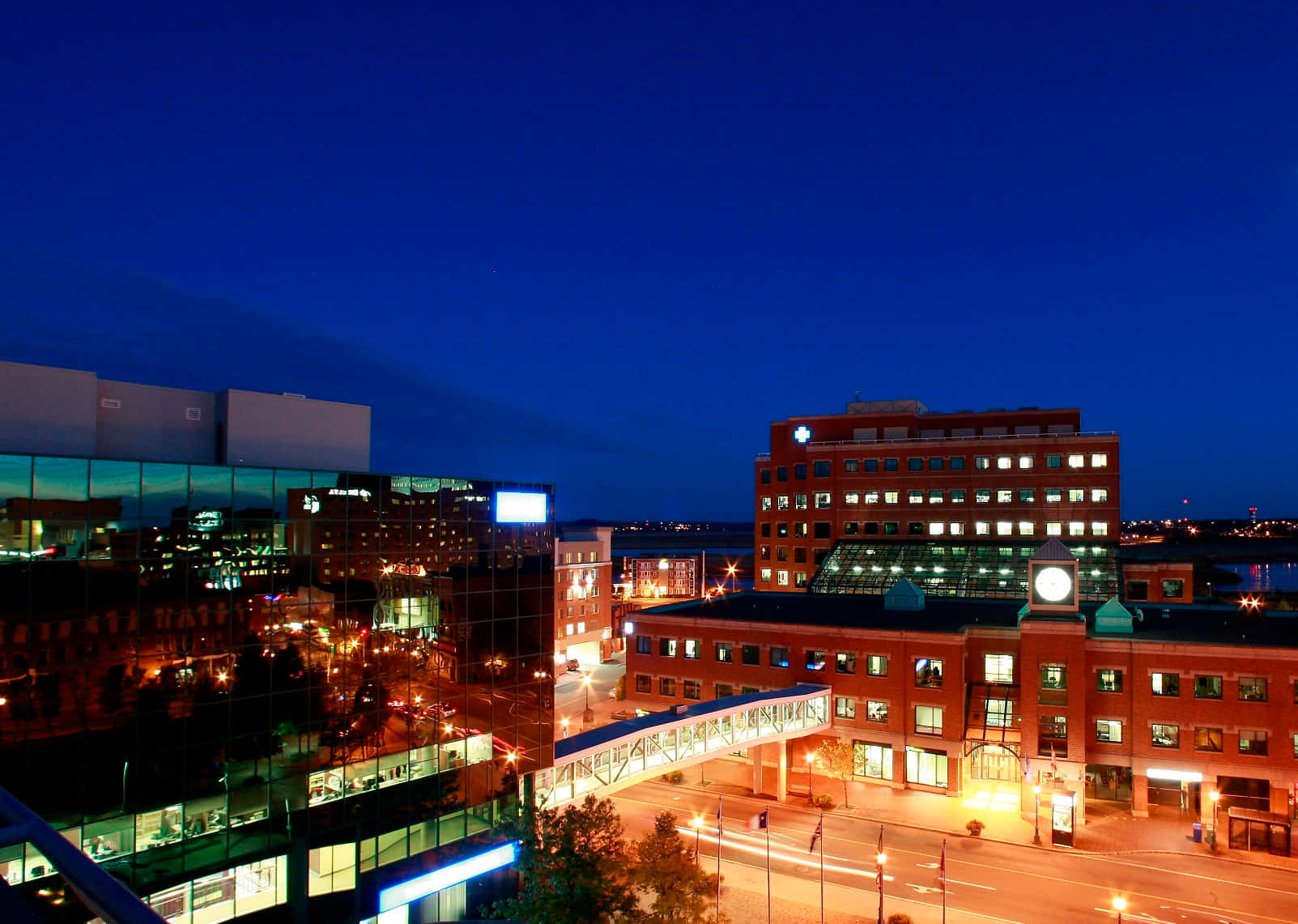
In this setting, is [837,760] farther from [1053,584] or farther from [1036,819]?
[1053,584]

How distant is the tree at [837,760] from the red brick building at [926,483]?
35.9 metres

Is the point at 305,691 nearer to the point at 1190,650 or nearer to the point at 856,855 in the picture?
the point at 856,855

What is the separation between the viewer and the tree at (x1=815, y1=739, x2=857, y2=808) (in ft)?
181

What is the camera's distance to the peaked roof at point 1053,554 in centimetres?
5920

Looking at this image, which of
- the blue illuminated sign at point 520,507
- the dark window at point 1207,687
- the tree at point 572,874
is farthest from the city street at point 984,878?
the blue illuminated sign at point 520,507

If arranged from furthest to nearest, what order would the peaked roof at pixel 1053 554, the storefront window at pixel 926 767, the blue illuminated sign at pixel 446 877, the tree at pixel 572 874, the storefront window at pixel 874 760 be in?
the storefront window at pixel 874 760, the peaked roof at pixel 1053 554, the storefront window at pixel 926 767, the blue illuminated sign at pixel 446 877, the tree at pixel 572 874

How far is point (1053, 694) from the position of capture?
5697cm

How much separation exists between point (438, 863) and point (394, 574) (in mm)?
13838

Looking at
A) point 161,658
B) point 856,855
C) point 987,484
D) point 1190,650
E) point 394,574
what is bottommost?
point 856,855

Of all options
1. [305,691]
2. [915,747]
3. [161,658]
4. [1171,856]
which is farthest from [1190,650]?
[161,658]

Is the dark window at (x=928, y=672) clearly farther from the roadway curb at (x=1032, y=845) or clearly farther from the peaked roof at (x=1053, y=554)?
the roadway curb at (x=1032, y=845)

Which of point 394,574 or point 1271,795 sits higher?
point 394,574

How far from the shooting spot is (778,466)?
380 feet

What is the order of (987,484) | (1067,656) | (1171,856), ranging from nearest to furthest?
(1171,856), (1067,656), (987,484)
